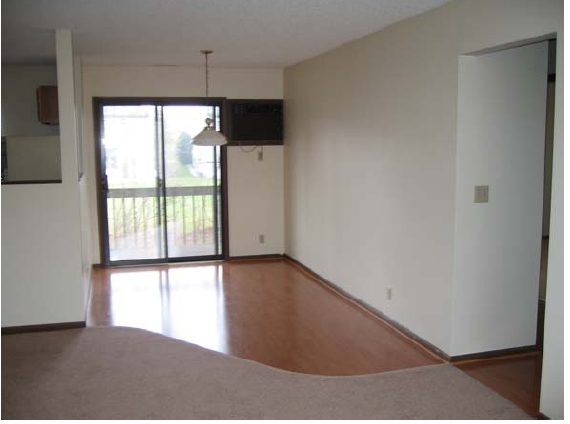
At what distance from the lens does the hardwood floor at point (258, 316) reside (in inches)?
161

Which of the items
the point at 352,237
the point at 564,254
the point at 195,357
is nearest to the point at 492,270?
the point at 564,254

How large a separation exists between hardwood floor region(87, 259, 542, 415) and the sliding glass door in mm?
352

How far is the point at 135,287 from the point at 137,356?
6.97 feet

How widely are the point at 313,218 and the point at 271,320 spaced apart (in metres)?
1.77

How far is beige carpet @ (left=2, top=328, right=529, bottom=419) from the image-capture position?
320 centimetres

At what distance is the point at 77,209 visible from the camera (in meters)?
4.69

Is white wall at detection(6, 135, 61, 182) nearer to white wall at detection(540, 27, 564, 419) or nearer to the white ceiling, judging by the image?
the white ceiling

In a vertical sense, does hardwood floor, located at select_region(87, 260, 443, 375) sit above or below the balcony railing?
below

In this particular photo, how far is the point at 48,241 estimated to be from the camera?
15.3ft

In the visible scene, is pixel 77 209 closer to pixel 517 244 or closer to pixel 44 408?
pixel 44 408

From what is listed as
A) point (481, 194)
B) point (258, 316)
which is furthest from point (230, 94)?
point (481, 194)

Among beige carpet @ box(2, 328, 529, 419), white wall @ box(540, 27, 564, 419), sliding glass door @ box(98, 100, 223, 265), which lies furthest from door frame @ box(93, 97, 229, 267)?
white wall @ box(540, 27, 564, 419)

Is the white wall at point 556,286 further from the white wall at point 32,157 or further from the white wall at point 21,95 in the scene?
the white wall at point 21,95

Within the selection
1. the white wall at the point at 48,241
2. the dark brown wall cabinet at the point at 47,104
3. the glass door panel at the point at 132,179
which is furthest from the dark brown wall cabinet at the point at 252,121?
the white wall at the point at 48,241
